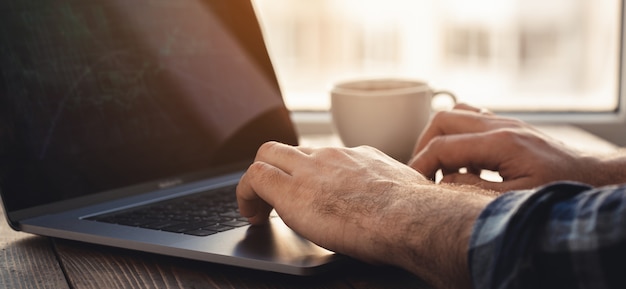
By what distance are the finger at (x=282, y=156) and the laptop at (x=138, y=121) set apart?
59mm

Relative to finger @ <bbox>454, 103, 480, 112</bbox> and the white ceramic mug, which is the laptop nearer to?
the white ceramic mug

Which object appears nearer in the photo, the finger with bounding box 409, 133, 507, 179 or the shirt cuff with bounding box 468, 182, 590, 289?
the shirt cuff with bounding box 468, 182, 590, 289

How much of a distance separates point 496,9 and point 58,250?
11269 mm

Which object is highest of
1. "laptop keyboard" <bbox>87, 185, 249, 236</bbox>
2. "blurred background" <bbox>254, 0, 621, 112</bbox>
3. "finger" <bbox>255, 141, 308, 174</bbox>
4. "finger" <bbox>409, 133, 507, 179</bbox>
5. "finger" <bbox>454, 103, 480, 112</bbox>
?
"finger" <bbox>255, 141, 308, 174</bbox>

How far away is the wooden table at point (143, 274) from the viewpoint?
63cm

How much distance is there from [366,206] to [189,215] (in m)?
0.23

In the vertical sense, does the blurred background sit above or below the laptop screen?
below

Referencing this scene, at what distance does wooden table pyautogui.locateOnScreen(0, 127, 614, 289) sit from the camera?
632 mm

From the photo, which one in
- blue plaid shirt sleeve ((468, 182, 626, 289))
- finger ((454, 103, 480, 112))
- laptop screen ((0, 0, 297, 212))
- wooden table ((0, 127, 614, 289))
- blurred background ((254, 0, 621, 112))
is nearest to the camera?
blue plaid shirt sleeve ((468, 182, 626, 289))

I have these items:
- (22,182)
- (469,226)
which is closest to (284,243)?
(469,226)

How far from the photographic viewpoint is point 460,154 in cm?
85

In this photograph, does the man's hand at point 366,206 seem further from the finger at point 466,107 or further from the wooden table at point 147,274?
the finger at point 466,107

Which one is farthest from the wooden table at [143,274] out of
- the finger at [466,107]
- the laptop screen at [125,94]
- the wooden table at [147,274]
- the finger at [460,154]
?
the finger at [466,107]

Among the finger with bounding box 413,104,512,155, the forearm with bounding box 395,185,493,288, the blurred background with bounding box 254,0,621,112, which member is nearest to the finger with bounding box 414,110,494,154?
the finger with bounding box 413,104,512,155
